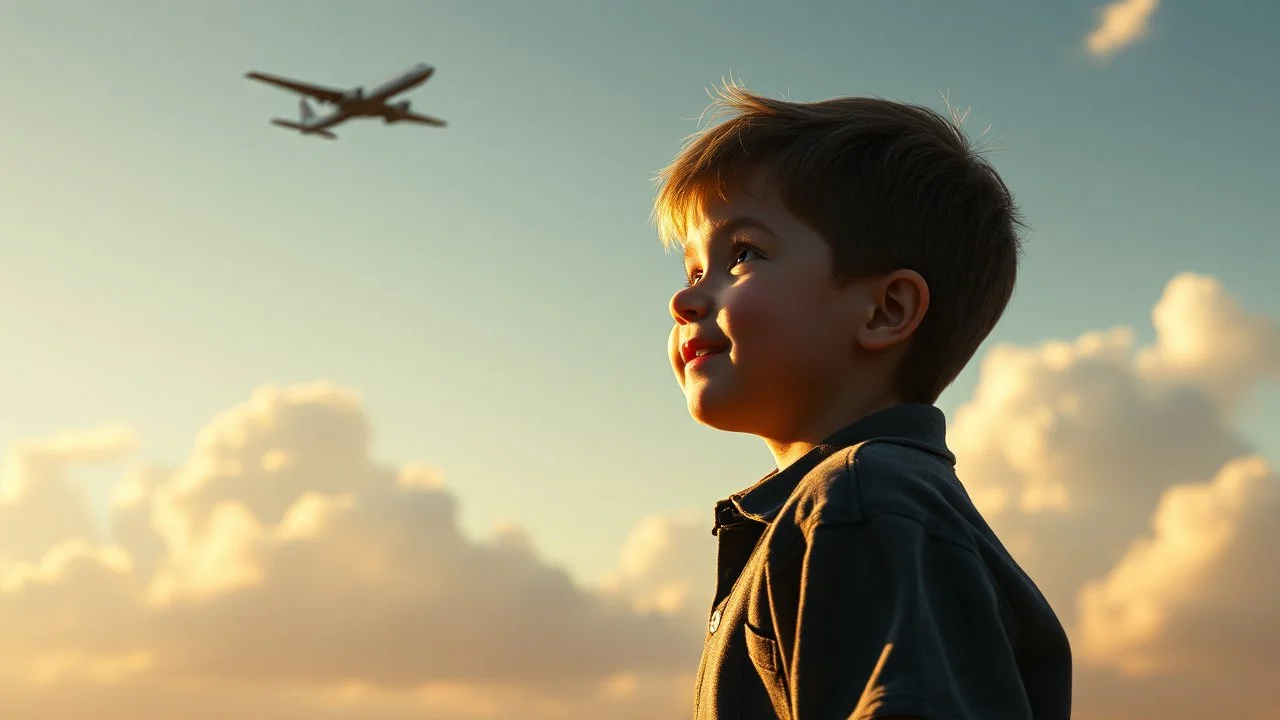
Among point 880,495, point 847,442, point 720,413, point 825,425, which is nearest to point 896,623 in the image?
point 880,495

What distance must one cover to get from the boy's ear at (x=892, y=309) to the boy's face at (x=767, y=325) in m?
0.02

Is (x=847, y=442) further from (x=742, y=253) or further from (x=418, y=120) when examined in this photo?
(x=418, y=120)

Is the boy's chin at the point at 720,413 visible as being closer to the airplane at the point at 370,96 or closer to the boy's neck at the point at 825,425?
the boy's neck at the point at 825,425

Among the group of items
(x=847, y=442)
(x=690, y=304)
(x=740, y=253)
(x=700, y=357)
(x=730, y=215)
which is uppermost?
(x=730, y=215)

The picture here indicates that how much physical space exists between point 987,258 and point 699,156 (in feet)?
2.46

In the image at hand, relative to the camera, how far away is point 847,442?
250cm

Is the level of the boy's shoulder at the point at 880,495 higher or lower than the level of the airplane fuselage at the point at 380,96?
lower

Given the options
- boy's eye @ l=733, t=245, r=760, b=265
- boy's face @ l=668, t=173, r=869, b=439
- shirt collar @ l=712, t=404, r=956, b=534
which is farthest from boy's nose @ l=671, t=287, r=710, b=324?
shirt collar @ l=712, t=404, r=956, b=534

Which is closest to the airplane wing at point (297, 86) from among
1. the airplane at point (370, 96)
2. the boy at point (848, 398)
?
the airplane at point (370, 96)

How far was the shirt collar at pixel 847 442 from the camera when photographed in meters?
2.49

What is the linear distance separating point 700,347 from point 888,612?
3.22 feet

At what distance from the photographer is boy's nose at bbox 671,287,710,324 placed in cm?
269

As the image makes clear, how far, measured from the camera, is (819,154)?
2807 mm

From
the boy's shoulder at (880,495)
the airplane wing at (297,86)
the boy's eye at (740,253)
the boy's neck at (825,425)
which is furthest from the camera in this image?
the airplane wing at (297,86)
